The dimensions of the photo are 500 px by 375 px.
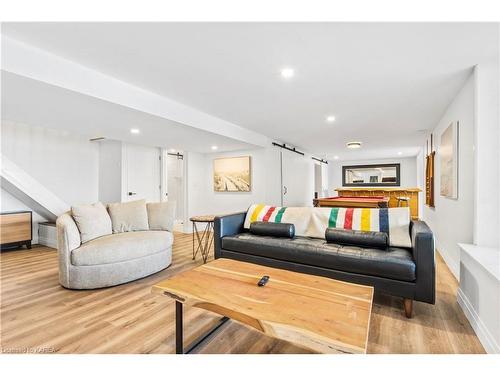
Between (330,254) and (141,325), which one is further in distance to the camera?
(330,254)

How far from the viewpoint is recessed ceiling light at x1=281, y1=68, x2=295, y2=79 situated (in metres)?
2.30

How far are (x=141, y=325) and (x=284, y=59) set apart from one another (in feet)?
8.11

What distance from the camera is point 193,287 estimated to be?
1.58 m

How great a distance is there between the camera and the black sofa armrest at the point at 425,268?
1.91 metres

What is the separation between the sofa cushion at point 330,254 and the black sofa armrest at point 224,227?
0.08 meters

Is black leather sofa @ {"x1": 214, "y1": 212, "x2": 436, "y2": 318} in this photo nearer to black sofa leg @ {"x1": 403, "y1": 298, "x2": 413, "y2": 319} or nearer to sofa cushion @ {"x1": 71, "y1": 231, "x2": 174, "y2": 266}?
black sofa leg @ {"x1": 403, "y1": 298, "x2": 413, "y2": 319}

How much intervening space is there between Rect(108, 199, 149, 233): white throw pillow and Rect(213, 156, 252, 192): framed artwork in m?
2.64

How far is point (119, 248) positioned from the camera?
275cm

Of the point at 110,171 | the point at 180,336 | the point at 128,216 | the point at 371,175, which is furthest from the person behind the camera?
the point at 371,175

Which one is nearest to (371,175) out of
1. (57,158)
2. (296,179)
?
(296,179)

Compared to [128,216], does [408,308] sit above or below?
below

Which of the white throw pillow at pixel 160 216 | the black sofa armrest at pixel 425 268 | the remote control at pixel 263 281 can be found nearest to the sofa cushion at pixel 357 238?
the black sofa armrest at pixel 425 268

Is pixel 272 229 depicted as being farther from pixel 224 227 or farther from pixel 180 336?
pixel 180 336
